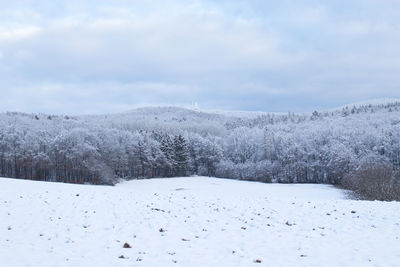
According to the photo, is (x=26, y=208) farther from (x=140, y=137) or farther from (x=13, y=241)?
(x=140, y=137)

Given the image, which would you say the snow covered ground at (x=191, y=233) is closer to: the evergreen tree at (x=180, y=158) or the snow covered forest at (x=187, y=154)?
the snow covered forest at (x=187, y=154)

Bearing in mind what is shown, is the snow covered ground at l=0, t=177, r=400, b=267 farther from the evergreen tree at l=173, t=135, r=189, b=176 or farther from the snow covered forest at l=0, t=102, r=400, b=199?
the evergreen tree at l=173, t=135, r=189, b=176

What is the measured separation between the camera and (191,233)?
12.9m

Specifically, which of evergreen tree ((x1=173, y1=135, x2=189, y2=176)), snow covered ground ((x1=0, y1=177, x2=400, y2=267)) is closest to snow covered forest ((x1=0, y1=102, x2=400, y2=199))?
evergreen tree ((x1=173, y1=135, x2=189, y2=176))

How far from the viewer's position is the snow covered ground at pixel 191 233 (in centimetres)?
977

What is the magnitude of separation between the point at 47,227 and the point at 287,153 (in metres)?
69.9

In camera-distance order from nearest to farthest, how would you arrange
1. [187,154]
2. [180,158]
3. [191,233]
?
[191,233] < [180,158] < [187,154]

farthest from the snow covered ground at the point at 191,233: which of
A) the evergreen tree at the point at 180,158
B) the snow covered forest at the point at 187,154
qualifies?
the evergreen tree at the point at 180,158

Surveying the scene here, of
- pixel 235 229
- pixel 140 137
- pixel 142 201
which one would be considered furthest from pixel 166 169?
pixel 235 229

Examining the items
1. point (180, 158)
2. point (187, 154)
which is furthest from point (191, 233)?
point (187, 154)

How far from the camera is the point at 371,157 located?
63062 mm

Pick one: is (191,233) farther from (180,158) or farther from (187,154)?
(187,154)

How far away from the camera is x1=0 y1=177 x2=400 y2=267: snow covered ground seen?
384 inches

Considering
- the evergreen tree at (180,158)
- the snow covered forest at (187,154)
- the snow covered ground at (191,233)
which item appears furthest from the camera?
the evergreen tree at (180,158)
